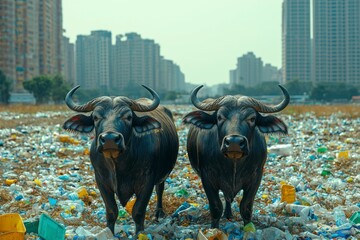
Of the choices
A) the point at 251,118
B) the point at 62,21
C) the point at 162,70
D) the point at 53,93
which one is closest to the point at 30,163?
the point at 251,118

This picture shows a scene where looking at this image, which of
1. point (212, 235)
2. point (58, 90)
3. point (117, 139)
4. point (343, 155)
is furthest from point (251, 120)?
point (58, 90)

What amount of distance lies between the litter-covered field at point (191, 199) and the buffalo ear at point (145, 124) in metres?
0.70

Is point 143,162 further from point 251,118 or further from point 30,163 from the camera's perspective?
point 30,163

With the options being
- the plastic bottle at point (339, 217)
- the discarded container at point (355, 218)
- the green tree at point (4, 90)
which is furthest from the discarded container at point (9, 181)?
the green tree at point (4, 90)

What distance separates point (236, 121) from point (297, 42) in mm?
→ 118053

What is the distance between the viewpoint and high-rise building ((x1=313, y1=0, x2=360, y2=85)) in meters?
109

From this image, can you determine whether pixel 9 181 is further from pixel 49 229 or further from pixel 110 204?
pixel 49 229

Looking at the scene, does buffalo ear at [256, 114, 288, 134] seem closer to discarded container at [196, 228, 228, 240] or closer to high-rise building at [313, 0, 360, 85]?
discarded container at [196, 228, 228, 240]

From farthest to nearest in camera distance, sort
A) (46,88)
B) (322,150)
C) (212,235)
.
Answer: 1. (46,88)
2. (322,150)
3. (212,235)

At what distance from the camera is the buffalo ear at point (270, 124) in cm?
484

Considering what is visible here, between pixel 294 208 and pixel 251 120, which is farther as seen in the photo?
pixel 294 208

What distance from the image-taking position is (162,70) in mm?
152000

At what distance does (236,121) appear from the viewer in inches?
181

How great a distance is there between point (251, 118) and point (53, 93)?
190 feet
